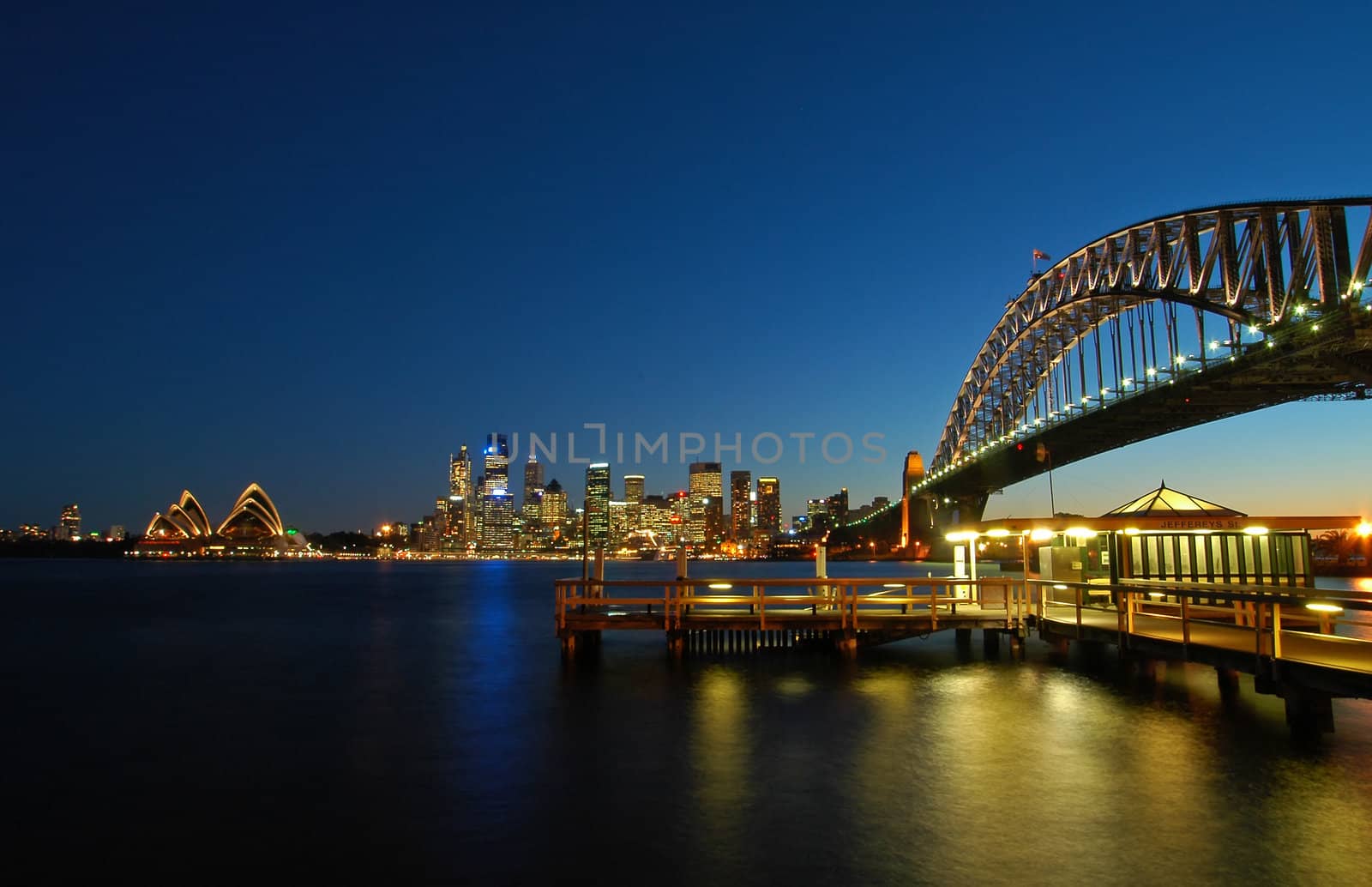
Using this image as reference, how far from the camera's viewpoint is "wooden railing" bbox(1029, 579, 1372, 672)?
13.6 m

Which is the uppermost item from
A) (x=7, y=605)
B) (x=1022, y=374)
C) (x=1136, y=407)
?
(x=1022, y=374)

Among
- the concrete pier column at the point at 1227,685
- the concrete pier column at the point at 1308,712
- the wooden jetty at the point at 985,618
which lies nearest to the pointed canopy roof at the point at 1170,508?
the wooden jetty at the point at 985,618

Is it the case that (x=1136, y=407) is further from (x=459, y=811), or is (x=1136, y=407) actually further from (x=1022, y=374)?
(x=459, y=811)

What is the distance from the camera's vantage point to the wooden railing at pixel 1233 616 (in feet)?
44.5

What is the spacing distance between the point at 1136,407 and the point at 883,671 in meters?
39.7

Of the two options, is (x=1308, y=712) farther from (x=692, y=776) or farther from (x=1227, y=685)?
(x=692, y=776)

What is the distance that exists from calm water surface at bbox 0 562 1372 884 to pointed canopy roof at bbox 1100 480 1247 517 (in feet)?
13.1

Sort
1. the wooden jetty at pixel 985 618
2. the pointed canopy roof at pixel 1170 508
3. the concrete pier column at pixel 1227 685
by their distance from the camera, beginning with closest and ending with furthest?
1. the wooden jetty at pixel 985 618
2. the concrete pier column at pixel 1227 685
3. the pointed canopy roof at pixel 1170 508

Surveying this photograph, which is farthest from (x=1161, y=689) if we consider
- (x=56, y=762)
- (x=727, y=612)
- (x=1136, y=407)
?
(x=1136, y=407)

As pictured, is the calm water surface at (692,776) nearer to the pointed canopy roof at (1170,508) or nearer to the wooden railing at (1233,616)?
the wooden railing at (1233,616)

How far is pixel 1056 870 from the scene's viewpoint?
8.89 meters

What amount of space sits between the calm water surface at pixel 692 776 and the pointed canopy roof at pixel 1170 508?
399cm

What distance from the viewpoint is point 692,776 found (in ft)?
42.2

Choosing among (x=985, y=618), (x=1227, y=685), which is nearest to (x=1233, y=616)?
(x=1227, y=685)
